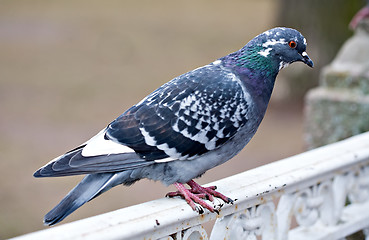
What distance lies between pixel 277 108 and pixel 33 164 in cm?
434

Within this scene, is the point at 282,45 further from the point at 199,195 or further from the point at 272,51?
the point at 199,195

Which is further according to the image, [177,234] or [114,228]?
[177,234]

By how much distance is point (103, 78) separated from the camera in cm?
1159

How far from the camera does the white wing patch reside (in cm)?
243

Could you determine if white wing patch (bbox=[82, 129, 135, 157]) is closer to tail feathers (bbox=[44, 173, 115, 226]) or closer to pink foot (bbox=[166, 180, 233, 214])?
tail feathers (bbox=[44, 173, 115, 226])

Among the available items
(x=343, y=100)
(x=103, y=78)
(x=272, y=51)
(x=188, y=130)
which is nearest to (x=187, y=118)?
(x=188, y=130)

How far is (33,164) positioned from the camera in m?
7.22

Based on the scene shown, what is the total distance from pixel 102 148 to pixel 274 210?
2.86 ft

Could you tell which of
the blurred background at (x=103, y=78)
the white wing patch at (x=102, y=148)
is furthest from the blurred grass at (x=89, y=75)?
the white wing patch at (x=102, y=148)

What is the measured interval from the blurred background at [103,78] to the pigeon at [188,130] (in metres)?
3.32

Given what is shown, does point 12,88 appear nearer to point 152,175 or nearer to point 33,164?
point 33,164

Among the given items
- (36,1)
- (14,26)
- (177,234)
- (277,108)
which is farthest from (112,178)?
(36,1)

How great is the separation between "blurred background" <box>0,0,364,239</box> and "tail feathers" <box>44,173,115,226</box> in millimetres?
3308

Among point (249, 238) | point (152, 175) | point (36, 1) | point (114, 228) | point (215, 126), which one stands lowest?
point (249, 238)
